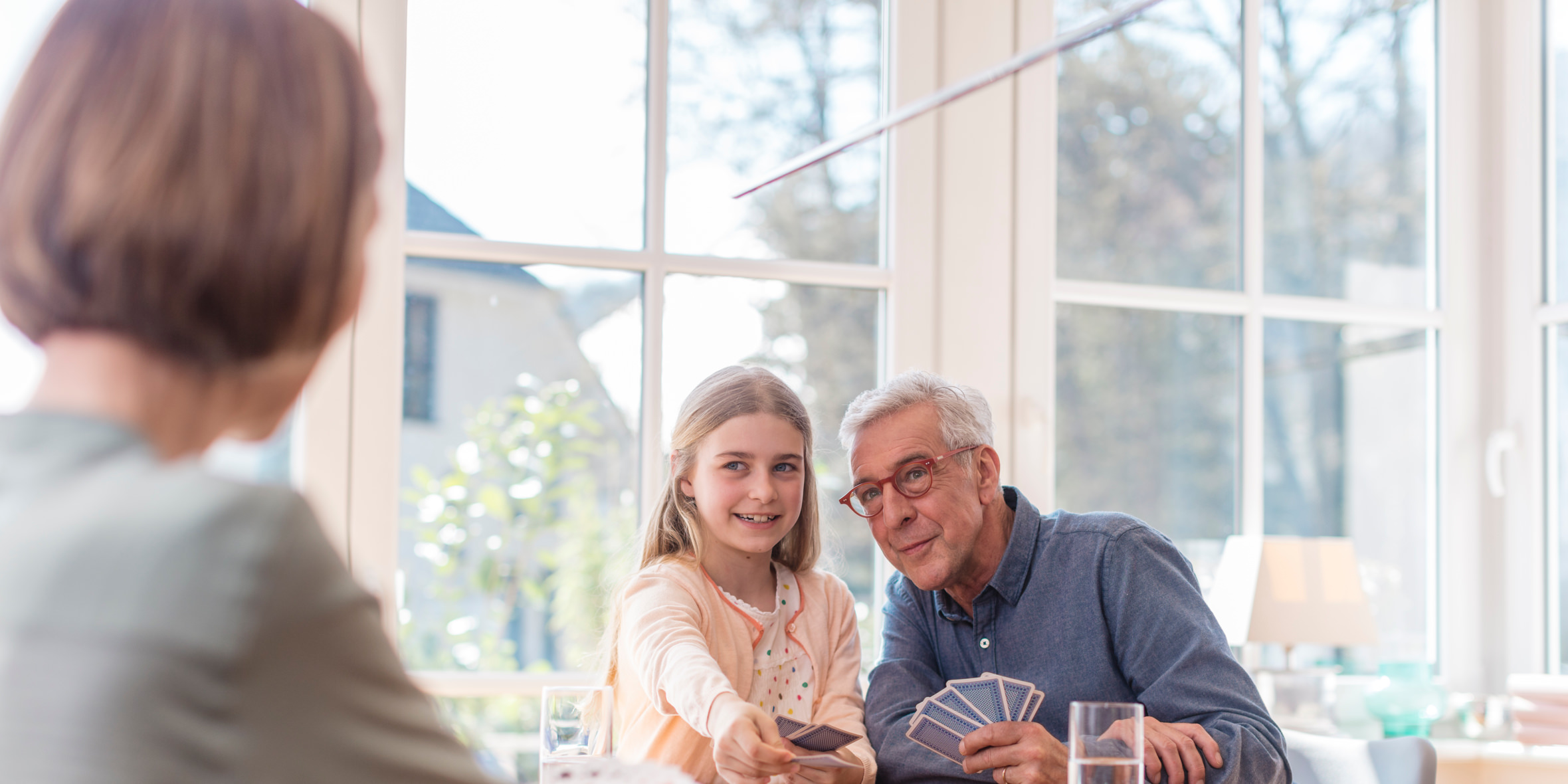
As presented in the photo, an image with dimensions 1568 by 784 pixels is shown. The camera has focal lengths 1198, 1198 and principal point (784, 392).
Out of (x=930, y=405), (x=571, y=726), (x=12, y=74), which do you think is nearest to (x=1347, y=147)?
(x=930, y=405)

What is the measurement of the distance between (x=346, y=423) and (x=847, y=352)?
3.53ft

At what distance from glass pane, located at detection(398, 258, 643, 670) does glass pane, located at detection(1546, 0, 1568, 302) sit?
2454mm

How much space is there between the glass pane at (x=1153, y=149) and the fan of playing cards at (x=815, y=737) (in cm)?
155

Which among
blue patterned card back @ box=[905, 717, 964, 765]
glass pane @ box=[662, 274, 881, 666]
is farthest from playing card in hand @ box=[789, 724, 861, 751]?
glass pane @ box=[662, 274, 881, 666]

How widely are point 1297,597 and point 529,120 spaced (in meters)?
1.97

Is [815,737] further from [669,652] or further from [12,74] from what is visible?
[12,74]

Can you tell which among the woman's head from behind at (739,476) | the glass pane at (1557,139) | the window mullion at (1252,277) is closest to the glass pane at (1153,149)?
the window mullion at (1252,277)

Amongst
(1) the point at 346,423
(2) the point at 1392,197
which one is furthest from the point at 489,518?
(2) the point at 1392,197

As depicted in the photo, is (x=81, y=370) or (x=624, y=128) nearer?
(x=81, y=370)

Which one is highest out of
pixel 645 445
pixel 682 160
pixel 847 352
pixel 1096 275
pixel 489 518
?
pixel 682 160

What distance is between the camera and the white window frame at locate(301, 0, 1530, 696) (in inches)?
93.5

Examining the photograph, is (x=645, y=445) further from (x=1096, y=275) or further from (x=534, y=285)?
(x=1096, y=275)

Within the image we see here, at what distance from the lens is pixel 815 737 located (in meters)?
1.70

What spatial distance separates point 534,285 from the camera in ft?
8.29
